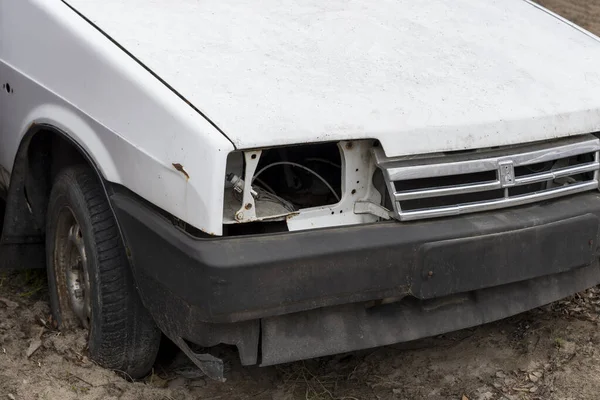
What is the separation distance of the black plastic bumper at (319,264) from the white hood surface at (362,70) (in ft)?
0.98

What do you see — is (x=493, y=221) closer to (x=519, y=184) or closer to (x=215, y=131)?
(x=519, y=184)

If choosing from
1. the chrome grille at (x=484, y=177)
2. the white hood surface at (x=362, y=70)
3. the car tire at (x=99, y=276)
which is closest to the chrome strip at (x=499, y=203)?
the chrome grille at (x=484, y=177)

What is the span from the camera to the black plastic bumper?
261 cm

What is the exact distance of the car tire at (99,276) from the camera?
313 cm

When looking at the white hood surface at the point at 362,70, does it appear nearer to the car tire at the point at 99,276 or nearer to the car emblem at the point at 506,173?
the car emblem at the point at 506,173

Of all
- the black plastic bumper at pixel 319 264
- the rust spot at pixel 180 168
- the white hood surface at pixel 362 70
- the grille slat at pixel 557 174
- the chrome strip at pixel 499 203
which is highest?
the white hood surface at pixel 362 70

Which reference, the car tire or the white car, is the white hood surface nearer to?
the white car

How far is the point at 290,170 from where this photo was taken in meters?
3.26

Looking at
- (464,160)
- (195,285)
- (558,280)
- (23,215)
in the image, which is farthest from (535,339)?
(23,215)

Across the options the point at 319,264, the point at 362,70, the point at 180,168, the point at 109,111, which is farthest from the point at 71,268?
the point at 362,70

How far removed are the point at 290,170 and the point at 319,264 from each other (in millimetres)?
663

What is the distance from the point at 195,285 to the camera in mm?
2623

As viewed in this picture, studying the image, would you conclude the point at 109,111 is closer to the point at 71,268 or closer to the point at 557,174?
the point at 71,268

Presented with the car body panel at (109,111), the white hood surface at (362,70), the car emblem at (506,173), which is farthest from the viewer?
the car emblem at (506,173)
